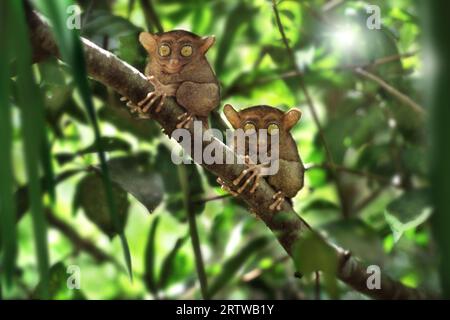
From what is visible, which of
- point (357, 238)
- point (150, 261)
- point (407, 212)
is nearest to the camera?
point (407, 212)

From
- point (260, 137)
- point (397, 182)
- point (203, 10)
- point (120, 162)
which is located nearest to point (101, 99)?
point (120, 162)

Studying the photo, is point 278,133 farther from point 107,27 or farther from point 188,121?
point 107,27

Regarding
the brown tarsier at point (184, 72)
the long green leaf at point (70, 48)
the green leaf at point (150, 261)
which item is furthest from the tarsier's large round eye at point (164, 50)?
the green leaf at point (150, 261)

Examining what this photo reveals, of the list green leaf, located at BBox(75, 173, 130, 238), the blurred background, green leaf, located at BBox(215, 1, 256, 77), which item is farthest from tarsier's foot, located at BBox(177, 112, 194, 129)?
green leaf, located at BBox(215, 1, 256, 77)

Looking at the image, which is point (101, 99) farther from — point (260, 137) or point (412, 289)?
point (412, 289)

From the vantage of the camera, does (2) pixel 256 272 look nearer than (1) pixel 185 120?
No

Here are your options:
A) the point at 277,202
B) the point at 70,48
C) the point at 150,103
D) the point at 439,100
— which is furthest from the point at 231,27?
the point at 439,100
